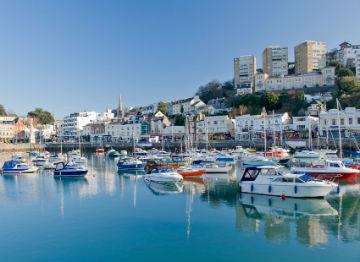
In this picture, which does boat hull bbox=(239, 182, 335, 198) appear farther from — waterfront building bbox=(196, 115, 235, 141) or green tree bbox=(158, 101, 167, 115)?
green tree bbox=(158, 101, 167, 115)

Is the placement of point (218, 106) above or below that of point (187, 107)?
below

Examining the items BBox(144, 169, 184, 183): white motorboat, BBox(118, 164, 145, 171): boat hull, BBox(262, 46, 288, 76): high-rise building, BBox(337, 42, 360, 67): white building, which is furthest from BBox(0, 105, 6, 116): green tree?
BBox(144, 169, 184, 183): white motorboat

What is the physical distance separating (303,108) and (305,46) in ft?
111

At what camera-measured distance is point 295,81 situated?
9994cm

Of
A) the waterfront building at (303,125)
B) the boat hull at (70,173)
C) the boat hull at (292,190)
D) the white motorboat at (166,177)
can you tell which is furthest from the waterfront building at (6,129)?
the boat hull at (292,190)

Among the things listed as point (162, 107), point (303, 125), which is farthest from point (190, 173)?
point (162, 107)

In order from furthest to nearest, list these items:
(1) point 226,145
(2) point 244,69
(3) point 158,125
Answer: (2) point 244,69, (3) point 158,125, (1) point 226,145

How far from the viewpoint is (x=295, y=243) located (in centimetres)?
1594

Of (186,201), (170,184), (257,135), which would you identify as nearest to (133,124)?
(257,135)

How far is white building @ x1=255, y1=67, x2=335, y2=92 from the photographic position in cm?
9544

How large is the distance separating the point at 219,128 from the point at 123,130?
1331 inches

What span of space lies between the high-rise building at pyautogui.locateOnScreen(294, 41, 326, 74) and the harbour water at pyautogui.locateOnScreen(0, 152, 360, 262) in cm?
8892

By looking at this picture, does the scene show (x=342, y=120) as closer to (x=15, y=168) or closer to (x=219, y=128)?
(x=219, y=128)

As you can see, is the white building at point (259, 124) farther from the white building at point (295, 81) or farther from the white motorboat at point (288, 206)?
the white motorboat at point (288, 206)
